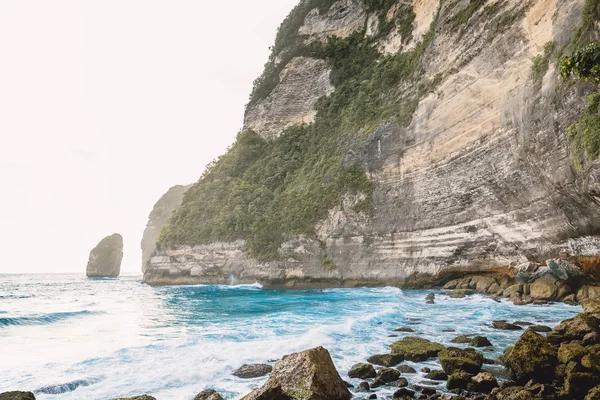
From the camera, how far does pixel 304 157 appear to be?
43094mm

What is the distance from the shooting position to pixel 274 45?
5819cm

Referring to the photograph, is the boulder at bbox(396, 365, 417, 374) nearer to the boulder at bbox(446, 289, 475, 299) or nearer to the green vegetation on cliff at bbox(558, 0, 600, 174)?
the green vegetation on cliff at bbox(558, 0, 600, 174)

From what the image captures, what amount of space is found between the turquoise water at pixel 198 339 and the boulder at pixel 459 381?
31.0 inches

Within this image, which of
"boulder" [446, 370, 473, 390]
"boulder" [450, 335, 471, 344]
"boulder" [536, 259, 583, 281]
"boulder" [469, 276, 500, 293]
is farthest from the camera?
"boulder" [469, 276, 500, 293]

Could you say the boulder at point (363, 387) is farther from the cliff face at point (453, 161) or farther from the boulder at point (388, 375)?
the cliff face at point (453, 161)

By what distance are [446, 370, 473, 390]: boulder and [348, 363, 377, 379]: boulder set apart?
1.63 m

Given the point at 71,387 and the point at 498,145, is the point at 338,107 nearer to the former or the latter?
the point at 498,145

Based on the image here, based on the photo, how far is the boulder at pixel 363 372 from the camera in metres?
7.90

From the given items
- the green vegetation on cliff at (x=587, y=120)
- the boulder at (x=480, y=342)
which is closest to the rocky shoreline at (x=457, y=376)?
the boulder at (x=480, y=342)

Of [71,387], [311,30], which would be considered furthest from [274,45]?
[71,387]

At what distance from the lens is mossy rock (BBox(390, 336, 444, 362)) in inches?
353

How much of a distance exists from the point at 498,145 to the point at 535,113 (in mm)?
2860

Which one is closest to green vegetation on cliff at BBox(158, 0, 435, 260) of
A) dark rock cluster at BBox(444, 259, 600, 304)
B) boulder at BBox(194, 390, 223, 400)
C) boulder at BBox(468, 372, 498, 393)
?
dark rock cluster at BBox(444, 259, 600, 304)

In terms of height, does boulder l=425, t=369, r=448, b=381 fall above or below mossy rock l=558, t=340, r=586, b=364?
below
